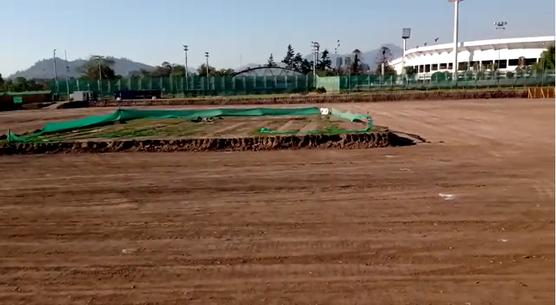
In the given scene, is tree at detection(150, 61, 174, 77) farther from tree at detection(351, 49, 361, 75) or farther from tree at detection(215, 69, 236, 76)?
tree at detection(351, 49, 361, 75)

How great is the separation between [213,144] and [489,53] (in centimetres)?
12329

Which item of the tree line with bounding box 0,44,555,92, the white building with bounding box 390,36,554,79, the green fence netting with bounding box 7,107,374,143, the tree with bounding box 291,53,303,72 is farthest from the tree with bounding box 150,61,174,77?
the green fence netting with bounding box 7,107,374,143

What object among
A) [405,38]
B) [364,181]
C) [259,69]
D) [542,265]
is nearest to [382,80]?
[259,69]

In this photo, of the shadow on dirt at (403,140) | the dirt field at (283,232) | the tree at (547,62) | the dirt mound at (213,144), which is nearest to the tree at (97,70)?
the tree at (547,62)

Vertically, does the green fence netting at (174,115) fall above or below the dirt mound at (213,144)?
above

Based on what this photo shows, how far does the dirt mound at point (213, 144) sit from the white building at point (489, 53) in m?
99.9

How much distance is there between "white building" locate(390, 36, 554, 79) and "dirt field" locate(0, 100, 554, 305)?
10615 cm

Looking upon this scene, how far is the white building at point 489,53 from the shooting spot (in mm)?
118688

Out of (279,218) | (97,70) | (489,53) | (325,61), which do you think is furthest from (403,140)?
(325,61)

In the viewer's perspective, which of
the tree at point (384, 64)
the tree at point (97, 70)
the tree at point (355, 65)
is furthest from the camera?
the tree at point (355, 65)

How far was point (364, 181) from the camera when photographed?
12133mm

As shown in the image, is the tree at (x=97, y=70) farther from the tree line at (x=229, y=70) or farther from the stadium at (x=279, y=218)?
the stadium at (x=279, y=218)

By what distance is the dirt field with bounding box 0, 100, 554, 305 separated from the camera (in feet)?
19.2

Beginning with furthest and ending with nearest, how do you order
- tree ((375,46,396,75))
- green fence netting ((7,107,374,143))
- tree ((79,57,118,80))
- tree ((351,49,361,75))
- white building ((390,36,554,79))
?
tree ((351,49,361,75)), tree ((375,46,396,75)), white building ((390,36,554,79)), tree ((79,57,118,80)), green fence netting ((7,107,374,143))
